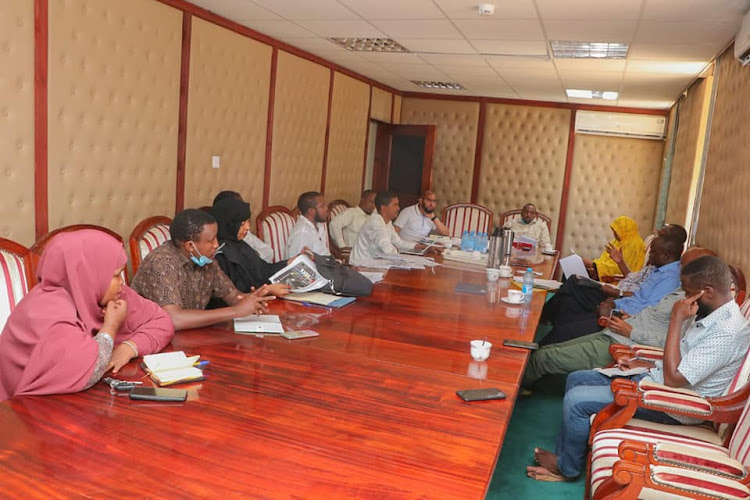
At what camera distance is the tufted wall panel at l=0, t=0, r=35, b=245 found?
131 inches

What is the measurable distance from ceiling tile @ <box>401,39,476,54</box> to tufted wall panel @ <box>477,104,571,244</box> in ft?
11.5

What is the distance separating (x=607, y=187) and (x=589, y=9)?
5469 millimetres

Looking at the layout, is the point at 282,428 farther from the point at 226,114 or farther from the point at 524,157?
the point at 524,157

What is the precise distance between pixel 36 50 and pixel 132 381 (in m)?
2.45

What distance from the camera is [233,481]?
1388 mm

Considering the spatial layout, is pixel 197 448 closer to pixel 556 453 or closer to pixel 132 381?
pixel 132 381

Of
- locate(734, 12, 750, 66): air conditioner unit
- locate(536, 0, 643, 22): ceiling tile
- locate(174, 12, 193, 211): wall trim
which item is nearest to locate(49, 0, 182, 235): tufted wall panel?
locate(174, 12, 193, 211): wall trim

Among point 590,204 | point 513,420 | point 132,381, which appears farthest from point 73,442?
point 590,204

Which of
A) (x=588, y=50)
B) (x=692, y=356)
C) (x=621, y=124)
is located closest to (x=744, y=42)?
(x=588, y=50)

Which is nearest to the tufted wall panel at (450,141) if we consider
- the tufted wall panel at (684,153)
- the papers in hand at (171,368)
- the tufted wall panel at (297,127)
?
the tufted wall panel at (297,127)

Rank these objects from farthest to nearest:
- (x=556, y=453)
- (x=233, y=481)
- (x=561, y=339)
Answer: (x=561, y=339) → (x=556, y=453) → (x=233, y=481)

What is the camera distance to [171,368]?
201 centimetres

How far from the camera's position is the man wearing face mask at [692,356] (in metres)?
2.49

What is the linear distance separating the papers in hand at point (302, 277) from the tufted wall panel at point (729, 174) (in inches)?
88.7
